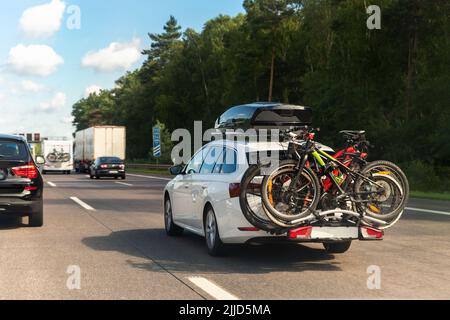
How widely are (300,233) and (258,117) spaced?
829 cm

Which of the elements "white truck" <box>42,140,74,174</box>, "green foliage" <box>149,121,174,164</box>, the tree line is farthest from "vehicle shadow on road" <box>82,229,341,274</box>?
"green foliage" <box>149,121,174,164</box>

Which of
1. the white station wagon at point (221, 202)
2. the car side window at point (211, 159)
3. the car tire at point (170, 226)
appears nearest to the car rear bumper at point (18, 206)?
the car tire at point (170, 226)

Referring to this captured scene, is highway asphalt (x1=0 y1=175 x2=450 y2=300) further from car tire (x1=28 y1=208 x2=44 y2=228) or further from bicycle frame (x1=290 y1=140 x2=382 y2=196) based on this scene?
bicycle frame (x1=290 y1=140 x2=382 y2=196)

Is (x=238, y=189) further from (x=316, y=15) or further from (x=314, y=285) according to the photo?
(x=316, y=15)

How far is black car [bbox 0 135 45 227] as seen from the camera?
39.7ft

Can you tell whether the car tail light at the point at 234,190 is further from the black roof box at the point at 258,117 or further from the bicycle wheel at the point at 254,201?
the black roof box at the point at 258,117

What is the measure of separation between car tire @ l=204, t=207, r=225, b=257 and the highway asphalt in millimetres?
145

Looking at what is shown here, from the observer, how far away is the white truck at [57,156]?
5378 cm

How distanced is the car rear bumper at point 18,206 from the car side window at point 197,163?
335 centimetres

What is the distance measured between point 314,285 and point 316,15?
57122 mm

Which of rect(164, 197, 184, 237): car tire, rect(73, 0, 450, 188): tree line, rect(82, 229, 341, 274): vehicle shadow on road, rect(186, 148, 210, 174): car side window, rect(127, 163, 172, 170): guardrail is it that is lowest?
rect(127, 163, 172, 170): guardrail

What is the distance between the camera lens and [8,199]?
12062mm
